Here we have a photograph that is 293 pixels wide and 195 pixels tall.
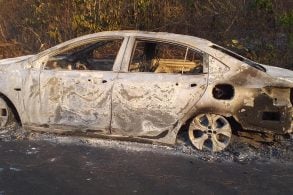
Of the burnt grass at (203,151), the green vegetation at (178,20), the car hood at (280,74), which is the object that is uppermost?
the green vegetation at (178,20)

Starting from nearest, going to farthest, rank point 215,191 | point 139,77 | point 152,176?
point 215,191, point 152,176, point 139,77

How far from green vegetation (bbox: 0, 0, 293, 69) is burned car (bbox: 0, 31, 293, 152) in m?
4.69

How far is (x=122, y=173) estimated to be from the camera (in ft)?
17.4

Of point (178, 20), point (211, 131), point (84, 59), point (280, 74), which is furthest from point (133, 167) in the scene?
point (178, 20)

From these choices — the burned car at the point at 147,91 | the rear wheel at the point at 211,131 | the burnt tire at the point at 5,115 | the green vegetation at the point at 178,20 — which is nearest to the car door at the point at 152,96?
the burned car at the point at 147,91

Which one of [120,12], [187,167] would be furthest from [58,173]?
[120,12]

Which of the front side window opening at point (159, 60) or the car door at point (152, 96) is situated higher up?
the front side window opening at point (159, 60)

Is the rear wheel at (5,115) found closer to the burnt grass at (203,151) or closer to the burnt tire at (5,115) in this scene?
the burnt tire at (5,115)

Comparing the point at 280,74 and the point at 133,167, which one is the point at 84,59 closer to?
the point at 133,167

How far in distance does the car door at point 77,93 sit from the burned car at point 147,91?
1cm

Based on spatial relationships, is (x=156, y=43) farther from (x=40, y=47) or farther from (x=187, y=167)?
(x=40, y=47)

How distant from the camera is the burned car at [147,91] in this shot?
5762 mm

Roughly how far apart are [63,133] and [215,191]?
250 centimetres

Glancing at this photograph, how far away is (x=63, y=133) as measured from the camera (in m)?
6.38
